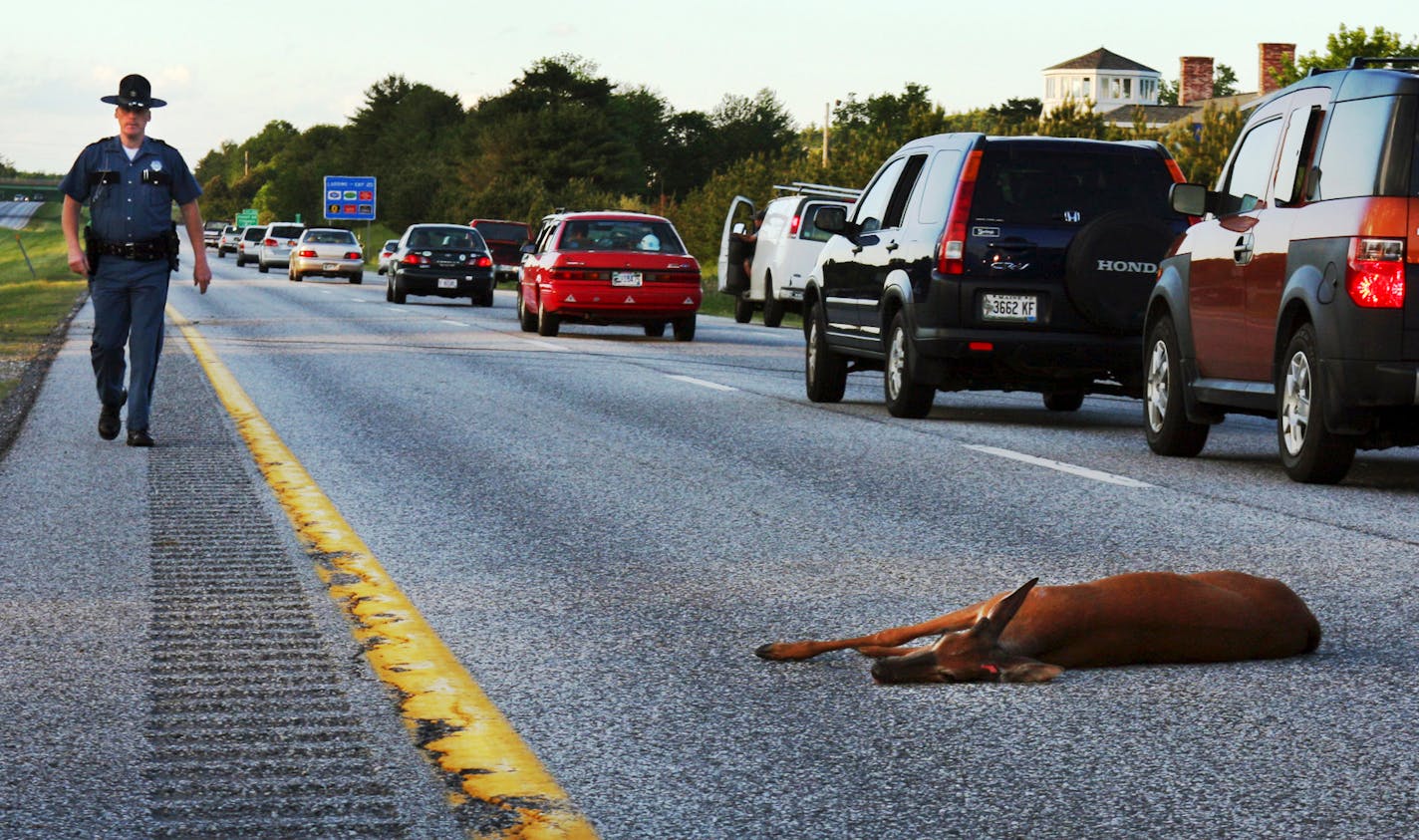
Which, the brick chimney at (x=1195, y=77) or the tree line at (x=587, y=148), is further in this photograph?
the brick chimney at (x=1195, y=77)

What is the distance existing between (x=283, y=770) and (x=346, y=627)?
1.73 m

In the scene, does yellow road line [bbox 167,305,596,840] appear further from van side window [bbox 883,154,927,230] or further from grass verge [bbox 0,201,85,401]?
grass verge [bbox 0,201,85,401]

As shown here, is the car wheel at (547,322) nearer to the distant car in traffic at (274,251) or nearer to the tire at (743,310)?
the tire at (743,310)

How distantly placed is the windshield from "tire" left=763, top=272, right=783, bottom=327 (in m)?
5.74

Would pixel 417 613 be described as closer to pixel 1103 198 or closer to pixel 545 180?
pixel 1103 198

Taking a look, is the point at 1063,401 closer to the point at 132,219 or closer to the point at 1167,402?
the point at 1167,402

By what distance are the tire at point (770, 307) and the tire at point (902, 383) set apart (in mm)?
18139

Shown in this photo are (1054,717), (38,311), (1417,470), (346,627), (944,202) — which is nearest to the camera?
(1054,717)

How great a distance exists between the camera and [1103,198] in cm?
1391

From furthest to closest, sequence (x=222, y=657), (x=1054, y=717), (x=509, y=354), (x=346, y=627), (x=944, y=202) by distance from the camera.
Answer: (x=509, y=354) < (x=944, y=202) < (x=346, y=627) < (x=222, y=657) < (x=1054, y=717)

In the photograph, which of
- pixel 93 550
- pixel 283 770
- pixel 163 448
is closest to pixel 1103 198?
pixel 163 448

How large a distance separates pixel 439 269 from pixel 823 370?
24.1 metres

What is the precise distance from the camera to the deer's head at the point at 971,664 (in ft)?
17.8

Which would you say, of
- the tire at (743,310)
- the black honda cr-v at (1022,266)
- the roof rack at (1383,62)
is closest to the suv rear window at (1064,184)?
the black honda cr-v at (1022,266)
